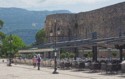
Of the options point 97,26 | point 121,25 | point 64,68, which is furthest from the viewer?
point 97,26

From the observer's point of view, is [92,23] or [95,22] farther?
[92,23]

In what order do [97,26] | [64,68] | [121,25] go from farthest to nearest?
[97,26] → [121,25] → [64,68]

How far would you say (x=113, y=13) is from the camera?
3319 inches

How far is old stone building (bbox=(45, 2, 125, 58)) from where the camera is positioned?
8166cm

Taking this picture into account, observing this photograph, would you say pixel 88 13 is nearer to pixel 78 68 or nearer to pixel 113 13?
pixel 113 13

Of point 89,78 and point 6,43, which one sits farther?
point 6,43

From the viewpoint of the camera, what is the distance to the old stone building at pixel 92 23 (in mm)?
81662

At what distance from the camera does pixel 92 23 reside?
94.2m

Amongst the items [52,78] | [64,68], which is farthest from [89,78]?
[64,68]

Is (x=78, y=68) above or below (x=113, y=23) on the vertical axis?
below

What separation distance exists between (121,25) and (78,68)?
4818 centimetres

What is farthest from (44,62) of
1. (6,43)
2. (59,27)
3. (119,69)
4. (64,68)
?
(6,43)

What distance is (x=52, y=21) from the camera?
10919 centimetres

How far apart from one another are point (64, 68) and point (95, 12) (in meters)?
56.5
